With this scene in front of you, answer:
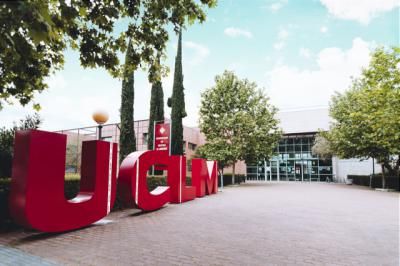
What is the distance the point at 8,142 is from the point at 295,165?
34504 millimetres

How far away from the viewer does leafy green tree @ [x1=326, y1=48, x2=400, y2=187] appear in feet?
47.1

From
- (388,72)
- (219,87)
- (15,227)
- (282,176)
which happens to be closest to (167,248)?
(15,227)

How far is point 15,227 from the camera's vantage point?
6.52 meters

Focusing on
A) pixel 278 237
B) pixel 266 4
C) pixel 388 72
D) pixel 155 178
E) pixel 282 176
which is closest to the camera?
pixel 278 237

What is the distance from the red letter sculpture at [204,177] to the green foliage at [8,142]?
323 inches

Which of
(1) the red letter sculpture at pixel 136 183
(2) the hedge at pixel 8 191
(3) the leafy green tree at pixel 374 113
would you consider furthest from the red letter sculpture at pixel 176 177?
(3) the leafy green tree at pixel 374 113

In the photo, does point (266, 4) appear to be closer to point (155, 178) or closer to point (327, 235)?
point (327, 235)

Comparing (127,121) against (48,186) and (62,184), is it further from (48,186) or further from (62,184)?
(48,186)

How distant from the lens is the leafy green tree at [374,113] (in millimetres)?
14367

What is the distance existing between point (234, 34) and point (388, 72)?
1121 cm

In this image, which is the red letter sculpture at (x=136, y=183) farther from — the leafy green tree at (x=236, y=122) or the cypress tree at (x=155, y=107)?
the leafy green tree at (x=236, y=122)

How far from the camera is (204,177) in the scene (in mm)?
14820

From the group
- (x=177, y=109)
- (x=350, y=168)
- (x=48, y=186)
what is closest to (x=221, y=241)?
(x=48, y=186)

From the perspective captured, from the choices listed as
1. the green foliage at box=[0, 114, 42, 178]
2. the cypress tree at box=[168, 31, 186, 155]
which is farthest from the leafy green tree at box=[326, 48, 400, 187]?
the green foliage at box=[0, 114, 42, 178]
